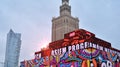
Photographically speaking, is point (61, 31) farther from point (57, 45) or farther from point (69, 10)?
point (57, 45)

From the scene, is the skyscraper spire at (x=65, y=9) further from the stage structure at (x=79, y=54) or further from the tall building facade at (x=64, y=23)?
the stage structure at (x=79, y=54)

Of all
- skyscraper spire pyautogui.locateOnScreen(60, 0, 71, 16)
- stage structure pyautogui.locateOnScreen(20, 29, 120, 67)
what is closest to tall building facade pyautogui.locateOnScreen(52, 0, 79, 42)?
skyscraper spire pyautogui.locateOnScreen(60, 0, 71, 16)

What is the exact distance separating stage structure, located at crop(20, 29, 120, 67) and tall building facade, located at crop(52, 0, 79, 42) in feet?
286

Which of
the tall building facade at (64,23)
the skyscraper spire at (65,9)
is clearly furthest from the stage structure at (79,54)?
the skyscraper spire at (65,9)

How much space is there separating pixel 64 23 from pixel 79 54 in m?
106

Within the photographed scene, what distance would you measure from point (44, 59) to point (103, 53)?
2191 cm

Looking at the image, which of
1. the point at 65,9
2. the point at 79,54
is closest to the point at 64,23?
the point at 65,9

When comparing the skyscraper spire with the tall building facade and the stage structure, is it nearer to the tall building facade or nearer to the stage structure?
the tall building facade

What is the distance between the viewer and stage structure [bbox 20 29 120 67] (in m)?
63.8

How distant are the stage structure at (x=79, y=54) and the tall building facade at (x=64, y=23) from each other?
87.1 meters

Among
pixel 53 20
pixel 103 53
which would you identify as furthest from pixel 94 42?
pixel 53 20

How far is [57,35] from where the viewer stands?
559ft

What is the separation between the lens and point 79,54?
6525cm

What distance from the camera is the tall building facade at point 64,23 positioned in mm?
169000
